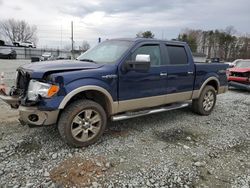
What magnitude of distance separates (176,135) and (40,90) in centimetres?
277

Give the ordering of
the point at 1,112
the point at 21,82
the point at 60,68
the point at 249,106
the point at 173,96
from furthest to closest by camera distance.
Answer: the point at 249,106 < the point at 1,112 < the point at 173,96 < the point at 21,82 < the point at 60,68

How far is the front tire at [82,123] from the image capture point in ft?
12.6

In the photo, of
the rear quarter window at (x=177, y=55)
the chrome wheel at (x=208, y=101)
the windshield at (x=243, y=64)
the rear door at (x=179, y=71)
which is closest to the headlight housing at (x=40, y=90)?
the rear door at (x=179, y=71)

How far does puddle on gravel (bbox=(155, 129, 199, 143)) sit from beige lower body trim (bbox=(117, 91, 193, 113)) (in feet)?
2.07

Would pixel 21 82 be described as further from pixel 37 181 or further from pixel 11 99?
pixel 37 181

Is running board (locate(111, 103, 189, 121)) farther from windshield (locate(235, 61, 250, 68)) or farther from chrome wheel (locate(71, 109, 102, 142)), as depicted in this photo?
windshield (locate(235, 61, 250, 68))

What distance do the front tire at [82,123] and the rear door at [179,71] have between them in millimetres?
1870

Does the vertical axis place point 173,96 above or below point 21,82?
below

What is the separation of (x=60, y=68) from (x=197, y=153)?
8.88 feet

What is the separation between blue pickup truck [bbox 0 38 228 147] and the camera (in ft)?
12.1

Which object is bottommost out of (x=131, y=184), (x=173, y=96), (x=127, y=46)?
(x=131, y=184)

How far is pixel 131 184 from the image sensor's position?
311cm

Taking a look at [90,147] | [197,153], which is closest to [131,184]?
[90,147]

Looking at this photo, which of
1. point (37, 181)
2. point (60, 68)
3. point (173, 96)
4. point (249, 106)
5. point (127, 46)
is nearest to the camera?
point (37, 181)
